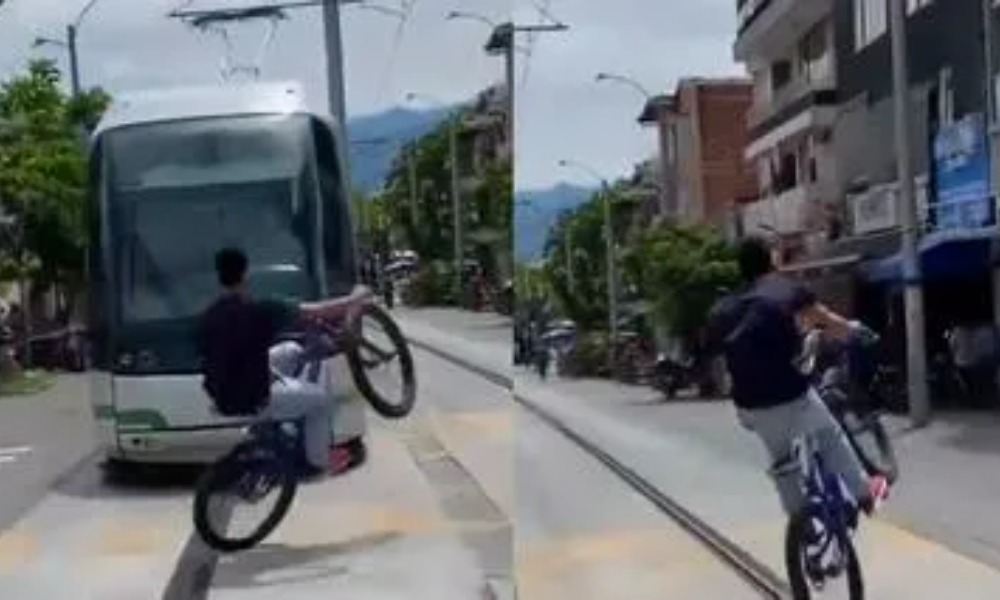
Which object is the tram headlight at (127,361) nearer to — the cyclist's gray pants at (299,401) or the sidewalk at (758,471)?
the cyclist's gray pants at (299,401)

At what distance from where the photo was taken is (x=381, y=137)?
171cm

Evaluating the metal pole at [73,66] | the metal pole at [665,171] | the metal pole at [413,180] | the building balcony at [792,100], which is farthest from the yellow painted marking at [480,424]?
the metal pole at [73,66]

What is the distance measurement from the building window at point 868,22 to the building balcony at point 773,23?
0.10 feet

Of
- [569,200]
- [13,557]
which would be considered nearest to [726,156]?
[569,200]

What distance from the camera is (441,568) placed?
196 centimetres

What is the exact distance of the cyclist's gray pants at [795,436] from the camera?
5.10 ft

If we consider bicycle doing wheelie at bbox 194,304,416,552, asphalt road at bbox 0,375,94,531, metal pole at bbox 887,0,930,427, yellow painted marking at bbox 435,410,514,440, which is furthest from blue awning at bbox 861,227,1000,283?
asphalt road at bbox 0,375,94,531

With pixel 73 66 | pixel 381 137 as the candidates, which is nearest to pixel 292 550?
pixel 381 137

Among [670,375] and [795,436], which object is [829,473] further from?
[670,375]

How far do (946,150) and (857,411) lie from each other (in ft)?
1.00

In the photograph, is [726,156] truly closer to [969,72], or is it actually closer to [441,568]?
[969,72]

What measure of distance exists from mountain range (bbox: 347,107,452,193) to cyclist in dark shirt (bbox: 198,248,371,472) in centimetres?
13

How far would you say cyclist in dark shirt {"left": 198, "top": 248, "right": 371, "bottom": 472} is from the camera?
5.43 feet

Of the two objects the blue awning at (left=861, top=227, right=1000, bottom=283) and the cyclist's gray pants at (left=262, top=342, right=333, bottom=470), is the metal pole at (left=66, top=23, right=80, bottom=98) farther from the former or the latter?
the blue awning at (left=861, top=227, right=1000, bottom=283)
